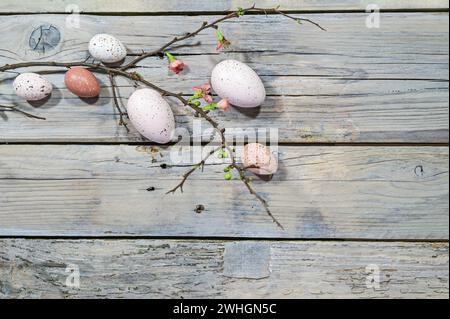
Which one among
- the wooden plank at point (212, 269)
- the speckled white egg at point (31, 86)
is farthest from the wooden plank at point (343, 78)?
the wooden plank at point (212, 269)

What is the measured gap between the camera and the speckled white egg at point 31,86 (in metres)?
0.97

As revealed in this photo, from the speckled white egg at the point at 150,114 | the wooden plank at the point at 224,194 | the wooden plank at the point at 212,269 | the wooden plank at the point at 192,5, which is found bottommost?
the wooden plank at the point at 212,269

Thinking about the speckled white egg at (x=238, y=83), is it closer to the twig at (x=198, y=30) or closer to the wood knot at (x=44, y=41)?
the twig at (x=198, y=30)

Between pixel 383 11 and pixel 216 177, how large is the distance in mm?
463

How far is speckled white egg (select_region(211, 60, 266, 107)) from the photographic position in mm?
937

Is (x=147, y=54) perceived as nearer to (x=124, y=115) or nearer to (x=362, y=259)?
(x=124, y=115)

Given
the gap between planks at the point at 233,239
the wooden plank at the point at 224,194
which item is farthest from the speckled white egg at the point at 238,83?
the gap between planks at the point at 233,239

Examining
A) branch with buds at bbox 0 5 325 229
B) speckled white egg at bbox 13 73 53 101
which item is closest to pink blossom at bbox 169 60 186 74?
branch with buds at bbox 0 5 325 229

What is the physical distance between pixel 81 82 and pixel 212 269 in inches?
17.3

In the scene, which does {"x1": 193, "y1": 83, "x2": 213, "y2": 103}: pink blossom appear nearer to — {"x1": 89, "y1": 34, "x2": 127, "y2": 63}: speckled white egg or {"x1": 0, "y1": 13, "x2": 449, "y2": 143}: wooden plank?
{"x1": 0, "y1": 13, "x2": 449, "y2": 143}: wooden plank

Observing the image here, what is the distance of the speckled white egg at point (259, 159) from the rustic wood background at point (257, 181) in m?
0.05

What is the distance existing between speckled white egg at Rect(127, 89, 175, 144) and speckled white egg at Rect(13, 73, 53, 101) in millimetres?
170

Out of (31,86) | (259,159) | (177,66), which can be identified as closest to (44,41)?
(31,86)

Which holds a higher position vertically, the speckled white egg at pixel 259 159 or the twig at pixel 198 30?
the twig at pixel 198 30
